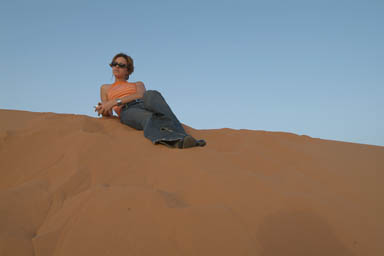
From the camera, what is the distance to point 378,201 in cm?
163

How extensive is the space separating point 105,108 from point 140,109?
59 centimetres

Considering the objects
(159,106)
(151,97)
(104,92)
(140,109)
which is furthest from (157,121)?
(104,92)

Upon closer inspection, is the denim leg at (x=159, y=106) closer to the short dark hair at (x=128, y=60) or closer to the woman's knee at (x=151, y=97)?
the woman's knee at (x=151, y=97)

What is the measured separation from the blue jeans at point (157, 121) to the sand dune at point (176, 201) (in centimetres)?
16

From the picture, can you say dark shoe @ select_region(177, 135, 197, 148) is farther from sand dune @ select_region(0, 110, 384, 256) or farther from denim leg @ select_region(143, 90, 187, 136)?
denim leg @ select_region(143, 90, 187, 136)

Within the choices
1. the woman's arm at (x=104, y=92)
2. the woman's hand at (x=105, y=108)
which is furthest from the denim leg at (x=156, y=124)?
the woman's arm at (x=104, y=92)

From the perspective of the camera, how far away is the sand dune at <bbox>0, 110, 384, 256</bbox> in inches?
43.6

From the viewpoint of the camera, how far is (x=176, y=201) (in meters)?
1.35

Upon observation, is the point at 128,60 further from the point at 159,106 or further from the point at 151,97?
the point at 159,106

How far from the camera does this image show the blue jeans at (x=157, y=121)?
92.0 inches

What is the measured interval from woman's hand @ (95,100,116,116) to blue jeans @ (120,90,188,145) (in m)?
0.40

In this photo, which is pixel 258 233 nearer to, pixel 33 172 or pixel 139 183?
pixel 139 183

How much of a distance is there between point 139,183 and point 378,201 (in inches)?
59.0

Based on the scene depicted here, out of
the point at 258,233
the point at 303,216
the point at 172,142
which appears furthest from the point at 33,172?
the point at 303,216
